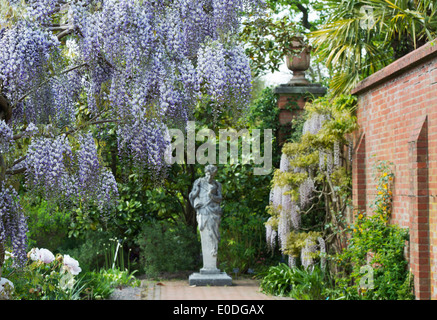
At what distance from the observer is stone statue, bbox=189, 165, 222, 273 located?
8430 mm

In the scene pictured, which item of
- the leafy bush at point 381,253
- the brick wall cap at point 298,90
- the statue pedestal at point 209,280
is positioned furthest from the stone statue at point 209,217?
the leafy bush at point 381,253

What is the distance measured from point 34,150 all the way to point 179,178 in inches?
222

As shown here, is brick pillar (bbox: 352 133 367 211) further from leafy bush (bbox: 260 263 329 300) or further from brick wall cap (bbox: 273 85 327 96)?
brick wall cap (bbox: 273 85 327 96)

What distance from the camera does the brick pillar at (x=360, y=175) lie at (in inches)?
269

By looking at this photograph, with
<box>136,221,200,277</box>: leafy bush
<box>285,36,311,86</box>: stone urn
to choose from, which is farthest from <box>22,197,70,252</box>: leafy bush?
<box>285,36,311,86</box>: stone urn

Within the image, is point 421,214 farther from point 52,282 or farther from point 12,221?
point 52,282

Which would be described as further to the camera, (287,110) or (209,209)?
(287,110)

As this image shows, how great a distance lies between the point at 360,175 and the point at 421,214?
1846 millimetres

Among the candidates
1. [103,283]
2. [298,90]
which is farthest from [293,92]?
[103,283]

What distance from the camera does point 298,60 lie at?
32.2 ft

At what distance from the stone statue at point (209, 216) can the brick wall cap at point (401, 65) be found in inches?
102

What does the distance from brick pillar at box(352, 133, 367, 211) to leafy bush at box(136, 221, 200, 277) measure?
3.17 metres

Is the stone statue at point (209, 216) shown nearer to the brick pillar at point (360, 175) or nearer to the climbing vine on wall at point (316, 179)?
the climbing vine on wall at point (316, 179)
